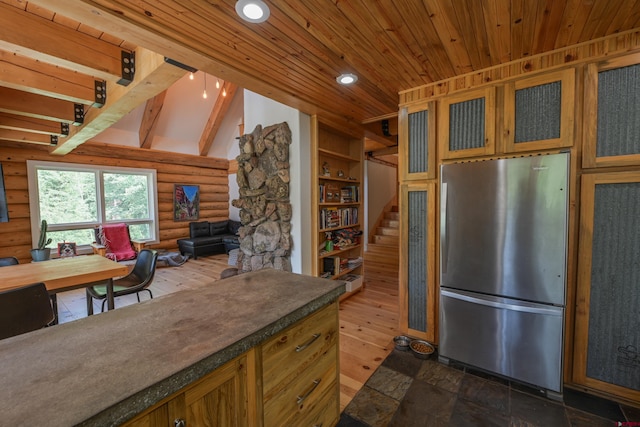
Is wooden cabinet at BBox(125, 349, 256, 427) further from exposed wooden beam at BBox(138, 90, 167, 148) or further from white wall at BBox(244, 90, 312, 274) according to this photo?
exposed wooden beam at BBox(138, 90, 167, 148)

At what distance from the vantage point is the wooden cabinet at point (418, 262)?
239 cm

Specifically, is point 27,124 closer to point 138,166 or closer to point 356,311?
point 138,166

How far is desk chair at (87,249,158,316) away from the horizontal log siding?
335cm

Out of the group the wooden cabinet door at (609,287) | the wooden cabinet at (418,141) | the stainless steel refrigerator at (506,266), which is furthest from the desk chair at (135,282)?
the wooden cabinet door at (609,287)

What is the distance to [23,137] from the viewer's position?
13.3 ft

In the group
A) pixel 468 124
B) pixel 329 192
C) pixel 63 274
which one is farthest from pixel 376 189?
pixel 63 274

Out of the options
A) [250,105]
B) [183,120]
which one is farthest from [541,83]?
[183,120]

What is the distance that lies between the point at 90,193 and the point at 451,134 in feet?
21.8

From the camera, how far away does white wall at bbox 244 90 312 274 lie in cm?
310

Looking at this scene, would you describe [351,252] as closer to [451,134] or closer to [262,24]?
[451,134]

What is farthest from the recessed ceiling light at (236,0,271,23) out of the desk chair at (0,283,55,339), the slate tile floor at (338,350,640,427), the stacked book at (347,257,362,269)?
the stacked book at (347,257,362,269)

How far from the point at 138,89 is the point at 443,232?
3.07m

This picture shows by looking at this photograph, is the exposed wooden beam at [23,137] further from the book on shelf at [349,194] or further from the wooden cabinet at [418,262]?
the wooden cabinet at [418,262]

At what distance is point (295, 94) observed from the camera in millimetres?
2547
